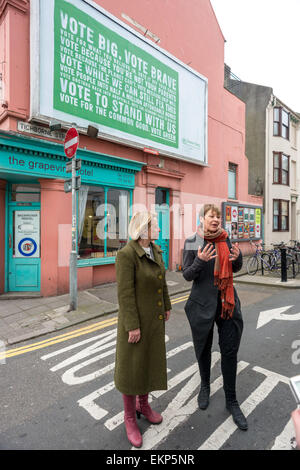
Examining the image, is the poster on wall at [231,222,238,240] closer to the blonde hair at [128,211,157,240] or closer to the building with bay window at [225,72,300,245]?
the building with bay window at [225,72,300,245]

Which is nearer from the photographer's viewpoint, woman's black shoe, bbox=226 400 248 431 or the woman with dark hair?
woman's black shoe, bbox=226 400 248 431

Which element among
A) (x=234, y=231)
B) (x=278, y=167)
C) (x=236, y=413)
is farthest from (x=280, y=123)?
(x=236, y=413)

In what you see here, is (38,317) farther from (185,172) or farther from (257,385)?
(185,172)

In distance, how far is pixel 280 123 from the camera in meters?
19.5

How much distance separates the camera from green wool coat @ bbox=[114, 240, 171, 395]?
2.30m

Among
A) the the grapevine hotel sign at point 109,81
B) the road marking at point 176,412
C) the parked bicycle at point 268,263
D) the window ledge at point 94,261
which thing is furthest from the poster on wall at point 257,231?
the road marking at point 176,412

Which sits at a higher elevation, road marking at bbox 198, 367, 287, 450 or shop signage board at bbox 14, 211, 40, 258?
shop signage board at bbox 14, 211, 40, 258

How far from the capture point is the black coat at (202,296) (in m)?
2.71

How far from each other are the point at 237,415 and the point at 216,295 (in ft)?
3.72

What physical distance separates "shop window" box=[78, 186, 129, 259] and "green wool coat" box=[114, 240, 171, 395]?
604 cm

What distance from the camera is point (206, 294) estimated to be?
2.74 metres

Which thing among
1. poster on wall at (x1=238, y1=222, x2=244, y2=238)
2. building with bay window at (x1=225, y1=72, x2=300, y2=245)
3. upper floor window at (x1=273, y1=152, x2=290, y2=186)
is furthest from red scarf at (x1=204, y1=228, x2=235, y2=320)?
upper floor window at (x1=273, y1=152, x2=290, y2=186)

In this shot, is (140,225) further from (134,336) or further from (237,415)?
(237,415)

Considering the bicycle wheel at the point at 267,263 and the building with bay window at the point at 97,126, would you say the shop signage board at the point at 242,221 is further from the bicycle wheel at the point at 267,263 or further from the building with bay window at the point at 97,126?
the bicycle wheel at the point at 267,263
